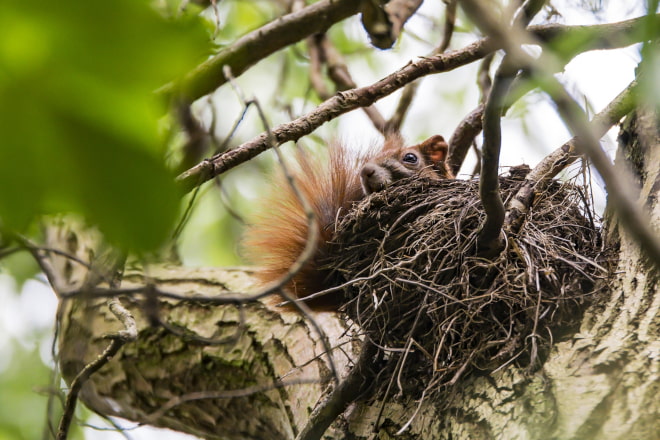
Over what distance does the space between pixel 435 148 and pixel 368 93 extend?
1747 mm

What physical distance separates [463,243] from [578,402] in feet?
2.28

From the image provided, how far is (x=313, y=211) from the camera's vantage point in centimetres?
285

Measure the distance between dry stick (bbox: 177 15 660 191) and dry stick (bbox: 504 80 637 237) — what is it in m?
0.20

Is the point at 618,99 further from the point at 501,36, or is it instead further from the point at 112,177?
the point at 112,177

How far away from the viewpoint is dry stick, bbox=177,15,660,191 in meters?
2.06

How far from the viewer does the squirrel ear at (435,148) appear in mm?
4027

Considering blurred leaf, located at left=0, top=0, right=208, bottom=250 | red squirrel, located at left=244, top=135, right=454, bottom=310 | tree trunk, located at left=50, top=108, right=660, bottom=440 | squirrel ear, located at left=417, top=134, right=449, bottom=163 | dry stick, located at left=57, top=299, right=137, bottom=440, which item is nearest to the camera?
blurred leaf, located at left=0, top=0, right=208, bottom=250

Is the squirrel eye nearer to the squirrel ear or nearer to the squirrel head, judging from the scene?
the squirrel head

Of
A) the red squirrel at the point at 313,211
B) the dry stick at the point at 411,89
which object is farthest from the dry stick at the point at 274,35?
the dry stick at the point at 411,89

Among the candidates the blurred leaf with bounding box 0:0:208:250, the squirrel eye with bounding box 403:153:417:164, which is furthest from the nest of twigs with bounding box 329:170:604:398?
the blurred leaf with bounding box 0:0:208:250

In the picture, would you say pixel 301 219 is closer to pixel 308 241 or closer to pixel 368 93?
pixel 368 93

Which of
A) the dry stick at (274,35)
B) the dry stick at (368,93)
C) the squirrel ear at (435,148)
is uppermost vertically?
the dry stick at (274,35)

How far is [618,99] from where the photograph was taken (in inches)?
91.7

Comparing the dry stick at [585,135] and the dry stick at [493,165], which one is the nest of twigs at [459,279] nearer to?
the dry stick at [493,165]
